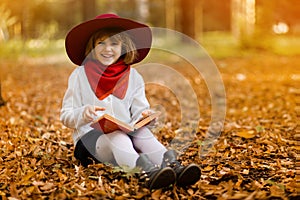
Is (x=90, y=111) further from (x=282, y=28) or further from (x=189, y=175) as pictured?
(x=282, y=28)

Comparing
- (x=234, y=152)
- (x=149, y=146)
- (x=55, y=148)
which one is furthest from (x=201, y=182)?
(x=55, y=148)

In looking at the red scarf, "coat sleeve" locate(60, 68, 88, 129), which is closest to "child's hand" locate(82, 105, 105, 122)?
"coat sleeve" locate(60, 68, 88, 129)

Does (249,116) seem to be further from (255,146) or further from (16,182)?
(16,182)

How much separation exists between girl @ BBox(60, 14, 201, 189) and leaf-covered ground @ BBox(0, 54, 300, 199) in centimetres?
18

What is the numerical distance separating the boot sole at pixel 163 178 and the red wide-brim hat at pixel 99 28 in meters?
1.06

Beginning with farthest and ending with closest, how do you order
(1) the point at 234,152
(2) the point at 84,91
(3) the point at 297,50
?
(3) the point at 297,50
(1) the point at 234,152
(2) the point at 84,91

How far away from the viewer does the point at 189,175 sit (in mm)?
2912

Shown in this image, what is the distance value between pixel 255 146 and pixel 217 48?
440 inches

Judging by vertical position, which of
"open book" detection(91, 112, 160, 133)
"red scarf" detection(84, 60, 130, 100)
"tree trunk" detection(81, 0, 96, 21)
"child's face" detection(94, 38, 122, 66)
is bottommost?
"open book" detection(91, 112, 160, 133)

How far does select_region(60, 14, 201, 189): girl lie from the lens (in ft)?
10.8

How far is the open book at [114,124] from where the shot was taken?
123 inches

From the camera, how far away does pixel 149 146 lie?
10.7 ft

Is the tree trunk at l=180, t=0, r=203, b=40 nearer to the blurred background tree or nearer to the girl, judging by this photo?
the blurred background tree

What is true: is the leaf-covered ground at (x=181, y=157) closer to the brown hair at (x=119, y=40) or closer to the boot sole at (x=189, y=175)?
the boot sole at (x=189, y=175)
